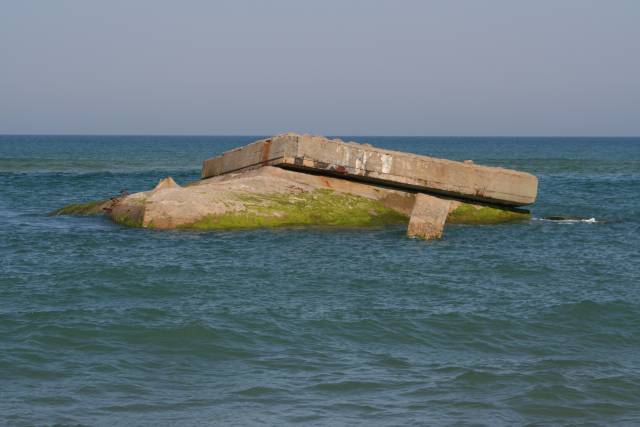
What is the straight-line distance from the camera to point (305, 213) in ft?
48.9

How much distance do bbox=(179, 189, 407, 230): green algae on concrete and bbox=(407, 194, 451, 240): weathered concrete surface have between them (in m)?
1.43

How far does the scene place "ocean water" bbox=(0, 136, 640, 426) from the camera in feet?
20.2

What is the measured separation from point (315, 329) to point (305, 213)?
6839mm

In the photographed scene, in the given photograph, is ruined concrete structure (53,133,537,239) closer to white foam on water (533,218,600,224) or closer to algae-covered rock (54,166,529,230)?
algae-covered rock (54,166,529,230)

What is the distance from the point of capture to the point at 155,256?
1191 centimetres

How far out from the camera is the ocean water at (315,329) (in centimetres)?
614

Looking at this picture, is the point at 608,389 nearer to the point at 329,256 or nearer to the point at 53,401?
the point at 53,401

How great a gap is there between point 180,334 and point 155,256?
4178 mm

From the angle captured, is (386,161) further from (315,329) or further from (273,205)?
(315,329)

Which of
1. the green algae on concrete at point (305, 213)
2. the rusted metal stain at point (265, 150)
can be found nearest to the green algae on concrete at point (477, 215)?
the green algae on concrete at point (305, 213)

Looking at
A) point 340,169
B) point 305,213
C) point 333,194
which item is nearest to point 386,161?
point 340,169

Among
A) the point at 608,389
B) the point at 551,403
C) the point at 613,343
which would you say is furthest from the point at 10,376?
the point at 613,343

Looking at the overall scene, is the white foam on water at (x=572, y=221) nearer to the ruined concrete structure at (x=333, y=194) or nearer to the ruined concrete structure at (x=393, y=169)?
the ruined concrete structure at (x=333, y=194)

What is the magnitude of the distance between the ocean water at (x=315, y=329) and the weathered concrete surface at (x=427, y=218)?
37cm
